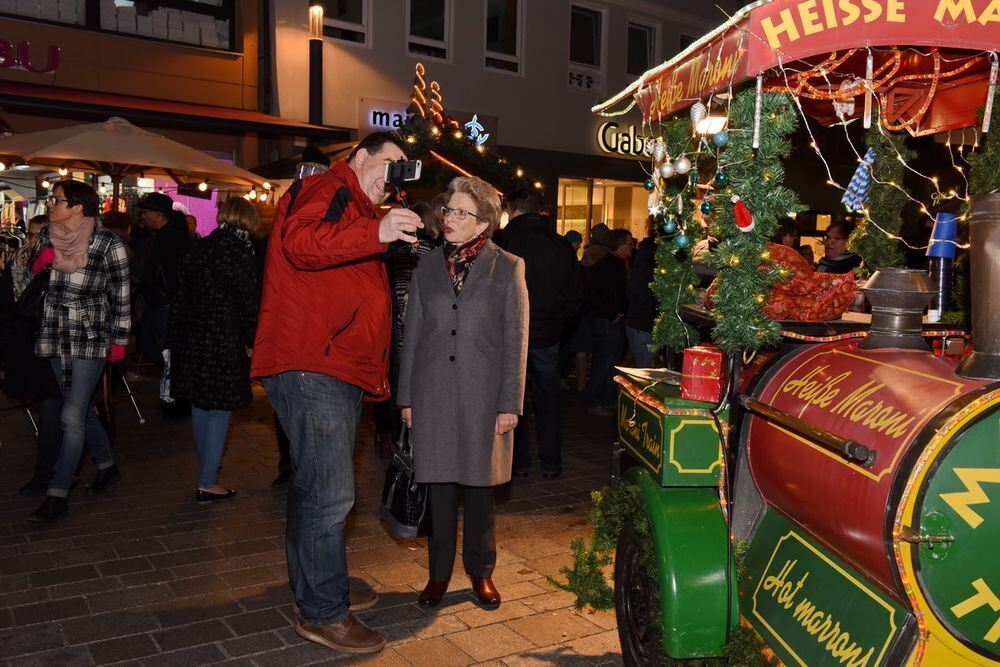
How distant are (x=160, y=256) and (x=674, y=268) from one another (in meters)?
6.17

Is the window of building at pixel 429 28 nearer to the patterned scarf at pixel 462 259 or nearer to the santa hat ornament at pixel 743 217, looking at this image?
the patterned scarf at pixel 462 259

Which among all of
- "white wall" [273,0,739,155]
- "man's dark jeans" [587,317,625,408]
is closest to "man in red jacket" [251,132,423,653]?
"man's dark jeans" [587,317,625,408]

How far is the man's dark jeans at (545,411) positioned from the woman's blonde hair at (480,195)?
2681 millimetres

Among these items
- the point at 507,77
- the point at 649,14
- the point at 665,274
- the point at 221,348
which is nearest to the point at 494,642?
the point at 665,274

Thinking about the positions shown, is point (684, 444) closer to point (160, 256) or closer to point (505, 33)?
point (160, 256)

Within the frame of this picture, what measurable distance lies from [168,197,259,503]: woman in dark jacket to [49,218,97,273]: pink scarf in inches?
26.8

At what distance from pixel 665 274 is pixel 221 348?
3.09 m

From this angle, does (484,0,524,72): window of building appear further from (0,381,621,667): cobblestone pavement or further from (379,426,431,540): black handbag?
(379,426,431,540): black handbag

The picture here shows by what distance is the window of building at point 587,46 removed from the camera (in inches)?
746

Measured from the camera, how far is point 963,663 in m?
2.42

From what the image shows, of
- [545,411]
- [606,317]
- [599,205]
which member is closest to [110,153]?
[545,411]

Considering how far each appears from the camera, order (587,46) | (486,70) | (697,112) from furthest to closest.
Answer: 1. (587,46)
2. (486,70)
3. (697,112)

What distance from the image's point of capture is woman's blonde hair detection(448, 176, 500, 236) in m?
4.29

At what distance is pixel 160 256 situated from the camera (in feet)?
29.3
